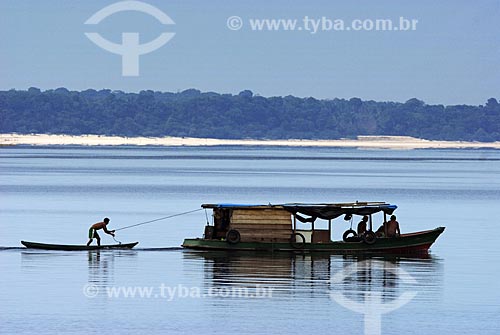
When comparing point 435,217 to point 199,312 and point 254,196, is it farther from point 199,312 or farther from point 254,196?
point 199,312

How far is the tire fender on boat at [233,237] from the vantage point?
150 feet

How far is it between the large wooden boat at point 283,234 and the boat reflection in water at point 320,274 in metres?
0.33

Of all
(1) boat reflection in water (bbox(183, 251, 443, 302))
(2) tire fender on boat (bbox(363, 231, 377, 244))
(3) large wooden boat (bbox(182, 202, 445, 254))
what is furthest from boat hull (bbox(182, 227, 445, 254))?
(1) boat reflection in water (bbox(183, 251, 443, 302))

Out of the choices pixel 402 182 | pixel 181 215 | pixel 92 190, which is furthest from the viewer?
pixel 402 182

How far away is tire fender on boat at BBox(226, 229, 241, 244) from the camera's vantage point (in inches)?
1804

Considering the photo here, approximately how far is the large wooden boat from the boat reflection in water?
333 mm

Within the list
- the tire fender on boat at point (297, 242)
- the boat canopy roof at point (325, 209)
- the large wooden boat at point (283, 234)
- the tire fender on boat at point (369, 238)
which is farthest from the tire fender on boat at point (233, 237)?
the tire fender on boat at point (369, 238)

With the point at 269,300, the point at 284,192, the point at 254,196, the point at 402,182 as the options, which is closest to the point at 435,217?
the point at 254,196

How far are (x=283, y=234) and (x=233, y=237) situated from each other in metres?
1.89

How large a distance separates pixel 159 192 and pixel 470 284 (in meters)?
59.4

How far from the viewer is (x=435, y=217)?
71.9 m

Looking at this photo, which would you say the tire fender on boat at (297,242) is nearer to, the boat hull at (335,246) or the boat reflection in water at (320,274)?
the boat hull at (335,246)

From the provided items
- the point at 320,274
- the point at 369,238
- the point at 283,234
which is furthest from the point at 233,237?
the point at 320,274

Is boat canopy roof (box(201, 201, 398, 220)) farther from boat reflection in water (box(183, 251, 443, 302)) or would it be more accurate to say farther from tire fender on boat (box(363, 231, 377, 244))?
boat reflection in water (box(183, 251, 443, 302))
